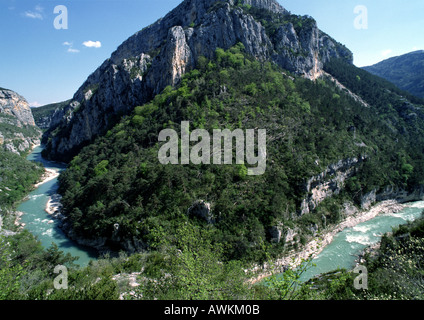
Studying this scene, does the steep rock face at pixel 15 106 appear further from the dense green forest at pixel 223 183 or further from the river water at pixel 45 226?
the dense green forest at pixel 223 183

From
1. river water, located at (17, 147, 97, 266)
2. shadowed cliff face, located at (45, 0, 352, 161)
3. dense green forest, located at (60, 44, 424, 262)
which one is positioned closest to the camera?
dense green forest, located at (60, 44, 424, 262)

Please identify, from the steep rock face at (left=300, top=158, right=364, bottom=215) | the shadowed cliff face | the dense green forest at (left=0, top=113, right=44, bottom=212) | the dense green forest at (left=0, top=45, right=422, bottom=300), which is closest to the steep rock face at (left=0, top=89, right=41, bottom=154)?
the dense green forest at (left=0, top=113, right=44, bottom=212)

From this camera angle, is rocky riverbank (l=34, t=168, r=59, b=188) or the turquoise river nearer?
the turquoise river

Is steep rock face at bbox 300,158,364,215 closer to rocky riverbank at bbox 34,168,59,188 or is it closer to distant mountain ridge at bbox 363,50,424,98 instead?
rocky riverbank at bbox 34,168,59,188

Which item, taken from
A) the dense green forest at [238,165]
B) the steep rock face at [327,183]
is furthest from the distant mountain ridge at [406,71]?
the steep rock face at [327,183]

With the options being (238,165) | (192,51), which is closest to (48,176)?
(192,51)

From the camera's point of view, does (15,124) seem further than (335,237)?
Yes

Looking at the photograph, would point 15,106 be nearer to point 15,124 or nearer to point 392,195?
point 15,124

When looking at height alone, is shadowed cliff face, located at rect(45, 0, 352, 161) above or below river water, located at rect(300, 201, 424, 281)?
above
